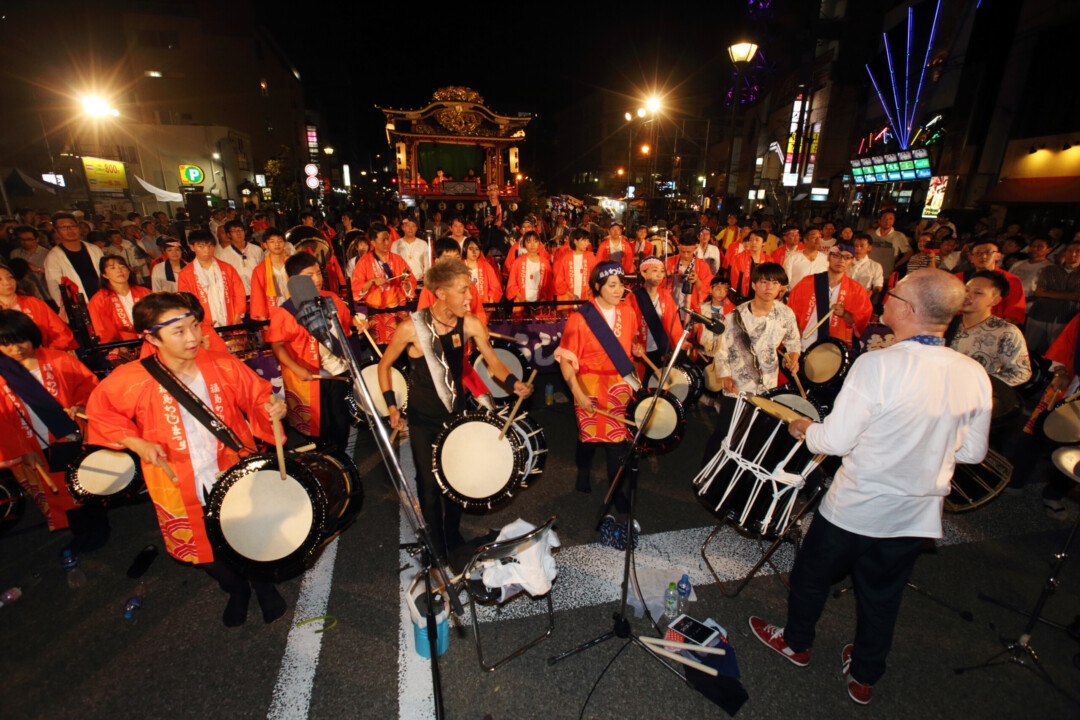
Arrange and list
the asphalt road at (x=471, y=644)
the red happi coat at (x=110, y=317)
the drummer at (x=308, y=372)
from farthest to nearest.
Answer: the red happi coat at (x=110, y=317)
the drummer at (x=308, y=372)
the asphalt road at (x=471, y=644)

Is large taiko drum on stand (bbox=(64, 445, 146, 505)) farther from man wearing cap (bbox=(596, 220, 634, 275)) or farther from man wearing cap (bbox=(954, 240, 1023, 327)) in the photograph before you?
man wearing cap (bbox=(954, 240, 1023, 327))

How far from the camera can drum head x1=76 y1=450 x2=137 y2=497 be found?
11.4 ft

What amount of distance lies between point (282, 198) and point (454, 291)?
32658mm

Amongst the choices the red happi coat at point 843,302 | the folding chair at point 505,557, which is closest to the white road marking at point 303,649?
the folding chair at point 505,557

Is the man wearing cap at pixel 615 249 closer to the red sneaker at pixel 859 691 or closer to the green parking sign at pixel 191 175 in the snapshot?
the red sneaker at pixel 859 691

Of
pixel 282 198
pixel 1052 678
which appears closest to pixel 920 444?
pixel 1052 678

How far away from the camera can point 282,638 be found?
3.14 metres

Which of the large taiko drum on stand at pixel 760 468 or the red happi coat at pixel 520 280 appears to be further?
the red happi coat at pixel 520 280

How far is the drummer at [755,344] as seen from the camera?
4.18 metres

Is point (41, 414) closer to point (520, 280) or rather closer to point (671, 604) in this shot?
point (671, 604)

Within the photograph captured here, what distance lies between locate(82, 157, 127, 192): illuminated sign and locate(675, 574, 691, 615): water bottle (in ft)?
96.2

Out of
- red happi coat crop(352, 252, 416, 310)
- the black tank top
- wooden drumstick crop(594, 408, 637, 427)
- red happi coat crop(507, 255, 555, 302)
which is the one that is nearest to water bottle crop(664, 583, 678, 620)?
wooden drumstick crop(594, 408, 637, 427)

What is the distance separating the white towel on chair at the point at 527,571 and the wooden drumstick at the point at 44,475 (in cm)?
347

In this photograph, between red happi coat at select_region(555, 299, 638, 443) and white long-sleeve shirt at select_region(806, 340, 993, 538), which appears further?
red happi coat at select_region(555, 299, 638, 443)
